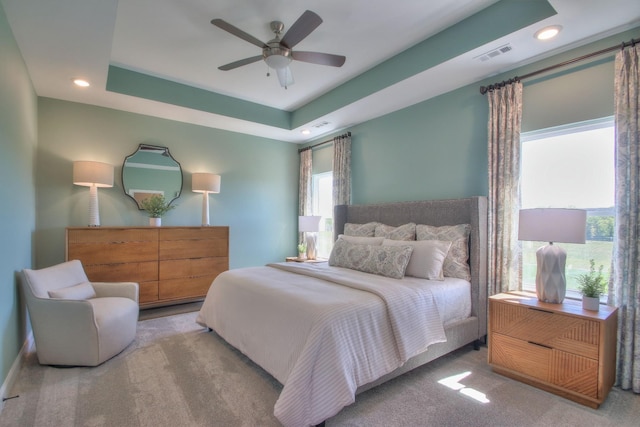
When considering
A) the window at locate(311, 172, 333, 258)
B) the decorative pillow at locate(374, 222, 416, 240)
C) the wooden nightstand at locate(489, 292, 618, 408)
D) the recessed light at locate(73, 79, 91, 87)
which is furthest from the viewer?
the window at locate(311, 172, 333, 258)

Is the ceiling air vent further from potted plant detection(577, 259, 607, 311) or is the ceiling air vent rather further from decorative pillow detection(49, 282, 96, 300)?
decorative pillow detection(49, 282, 96, 300)

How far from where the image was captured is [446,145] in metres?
3.68

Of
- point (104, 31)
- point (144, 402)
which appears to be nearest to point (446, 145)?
point (104, 31)

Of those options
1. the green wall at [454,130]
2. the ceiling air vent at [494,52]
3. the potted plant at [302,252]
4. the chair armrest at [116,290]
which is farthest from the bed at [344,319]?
the potted plant at [302,252]

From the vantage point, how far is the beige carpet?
1.94 meters

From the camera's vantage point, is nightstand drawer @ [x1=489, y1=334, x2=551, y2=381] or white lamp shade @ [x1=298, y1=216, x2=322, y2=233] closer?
nightstand drawer @ [x1=489, y1=334, x2=551, y2=381]

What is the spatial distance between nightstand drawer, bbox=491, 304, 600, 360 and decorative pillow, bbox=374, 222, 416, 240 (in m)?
1.18

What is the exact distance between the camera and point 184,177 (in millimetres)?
4875

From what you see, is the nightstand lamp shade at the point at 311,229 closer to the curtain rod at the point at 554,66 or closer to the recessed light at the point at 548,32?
the curtain rod at the point at 554,66

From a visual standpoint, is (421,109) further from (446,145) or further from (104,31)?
(104,31)

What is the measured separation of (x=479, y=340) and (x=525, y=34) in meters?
2.77

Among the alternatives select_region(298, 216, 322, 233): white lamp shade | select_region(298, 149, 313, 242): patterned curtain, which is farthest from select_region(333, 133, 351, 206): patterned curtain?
select_region(298, 149, 313, 242): patterned curtain

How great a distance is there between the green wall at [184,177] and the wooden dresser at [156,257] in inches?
21.1

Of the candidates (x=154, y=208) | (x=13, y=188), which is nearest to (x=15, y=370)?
(x=13, y=188)
